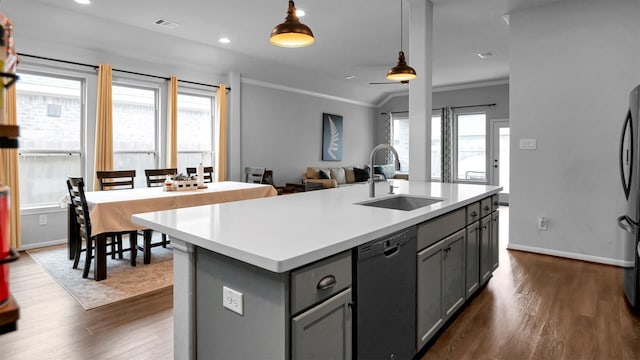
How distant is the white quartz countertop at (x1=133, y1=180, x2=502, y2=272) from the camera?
129 cm

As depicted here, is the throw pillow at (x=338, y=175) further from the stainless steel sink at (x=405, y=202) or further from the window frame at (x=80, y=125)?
the stainless steel sink at (x=405, y=202)

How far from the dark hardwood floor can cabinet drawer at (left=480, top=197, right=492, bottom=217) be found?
67 cm

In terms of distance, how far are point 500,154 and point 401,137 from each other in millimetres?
2610

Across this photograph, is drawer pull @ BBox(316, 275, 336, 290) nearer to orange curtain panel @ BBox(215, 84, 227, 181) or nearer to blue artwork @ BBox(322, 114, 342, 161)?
orange curtain panel @ BBox(215, 84, 227, 181)

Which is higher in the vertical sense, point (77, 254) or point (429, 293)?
point (429, 293)

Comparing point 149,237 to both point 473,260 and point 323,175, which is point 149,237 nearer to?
point 473,260

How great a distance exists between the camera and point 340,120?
9320 mm

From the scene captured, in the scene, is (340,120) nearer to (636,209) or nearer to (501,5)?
(501,5)

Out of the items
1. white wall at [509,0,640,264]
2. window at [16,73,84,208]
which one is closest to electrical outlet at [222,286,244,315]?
white wall at [509,0,640,264]

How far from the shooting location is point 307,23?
4770 mm

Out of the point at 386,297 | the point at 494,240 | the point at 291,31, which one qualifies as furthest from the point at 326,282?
the point at 494,240

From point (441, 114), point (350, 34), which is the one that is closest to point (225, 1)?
point (350, 34)

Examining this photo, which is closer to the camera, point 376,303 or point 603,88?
point 376,303

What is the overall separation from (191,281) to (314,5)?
11.7ft
